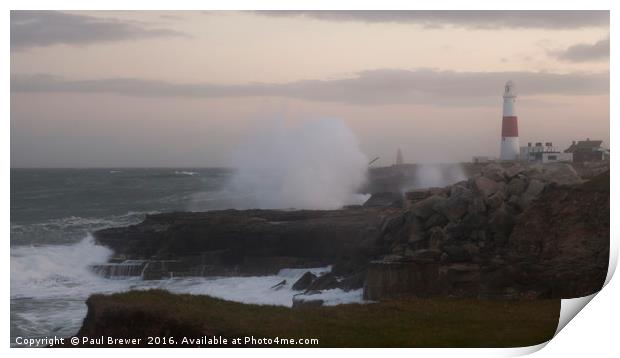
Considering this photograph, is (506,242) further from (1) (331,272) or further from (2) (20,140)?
(2) (20,140)

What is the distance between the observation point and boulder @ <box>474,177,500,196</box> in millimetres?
16062

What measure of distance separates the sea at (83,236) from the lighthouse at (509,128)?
3322 mm

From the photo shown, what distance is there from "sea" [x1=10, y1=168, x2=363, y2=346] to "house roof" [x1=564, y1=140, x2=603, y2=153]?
3.99 metres

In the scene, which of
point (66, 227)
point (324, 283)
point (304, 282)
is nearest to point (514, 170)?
point (324, 283)

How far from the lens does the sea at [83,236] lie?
48.4ft

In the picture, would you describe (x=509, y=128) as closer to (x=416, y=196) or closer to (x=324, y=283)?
(x=416, y=196)

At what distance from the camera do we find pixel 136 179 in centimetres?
1650

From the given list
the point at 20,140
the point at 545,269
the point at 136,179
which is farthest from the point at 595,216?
the point at 20,140

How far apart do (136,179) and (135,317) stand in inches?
125

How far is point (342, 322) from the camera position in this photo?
14.0 meters

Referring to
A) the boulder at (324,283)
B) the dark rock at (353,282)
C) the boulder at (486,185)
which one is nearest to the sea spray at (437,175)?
the boulder at (486,185)

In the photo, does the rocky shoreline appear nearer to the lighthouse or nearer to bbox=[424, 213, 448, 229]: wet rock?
bbox=[424, 213, 448, 229]: wet rock
